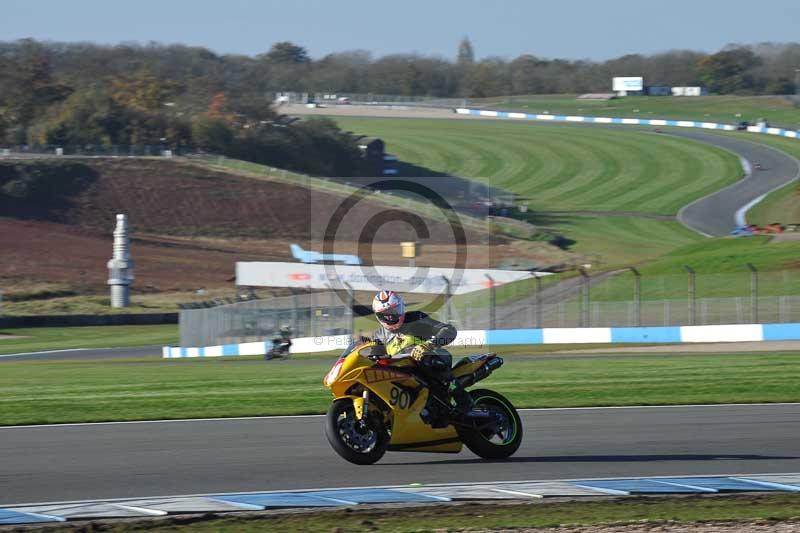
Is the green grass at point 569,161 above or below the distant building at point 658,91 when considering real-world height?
below

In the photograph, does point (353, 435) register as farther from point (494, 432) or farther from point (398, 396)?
point (494, 432)

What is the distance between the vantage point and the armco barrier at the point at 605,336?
3228 cm

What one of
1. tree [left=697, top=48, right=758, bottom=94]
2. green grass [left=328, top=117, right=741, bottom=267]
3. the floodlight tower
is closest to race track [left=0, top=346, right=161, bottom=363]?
the floodlight tower

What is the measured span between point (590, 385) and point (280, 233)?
6431cm

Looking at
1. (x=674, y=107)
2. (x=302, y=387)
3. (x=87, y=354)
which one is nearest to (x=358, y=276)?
(x=87, y=354)

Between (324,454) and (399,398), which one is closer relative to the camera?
(399,398)

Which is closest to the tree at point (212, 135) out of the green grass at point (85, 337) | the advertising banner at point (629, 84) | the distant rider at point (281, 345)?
the green grass at point (85, 337)

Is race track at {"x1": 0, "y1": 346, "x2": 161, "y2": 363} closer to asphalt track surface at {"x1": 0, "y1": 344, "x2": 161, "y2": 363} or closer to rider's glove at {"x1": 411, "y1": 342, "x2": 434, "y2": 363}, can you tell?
asphalt track surface at {"x1": 0, "y1": 344, "x2": 161, "y2": 363}

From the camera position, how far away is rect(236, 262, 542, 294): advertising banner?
159 feet

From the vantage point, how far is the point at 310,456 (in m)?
11.6

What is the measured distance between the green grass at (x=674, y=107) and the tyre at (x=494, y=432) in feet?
360

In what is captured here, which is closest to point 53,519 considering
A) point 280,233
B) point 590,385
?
point 590,385

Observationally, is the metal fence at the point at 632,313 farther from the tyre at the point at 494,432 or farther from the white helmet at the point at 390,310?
the white helmet at the point at 390,310

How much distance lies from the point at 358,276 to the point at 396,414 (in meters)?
40.9
